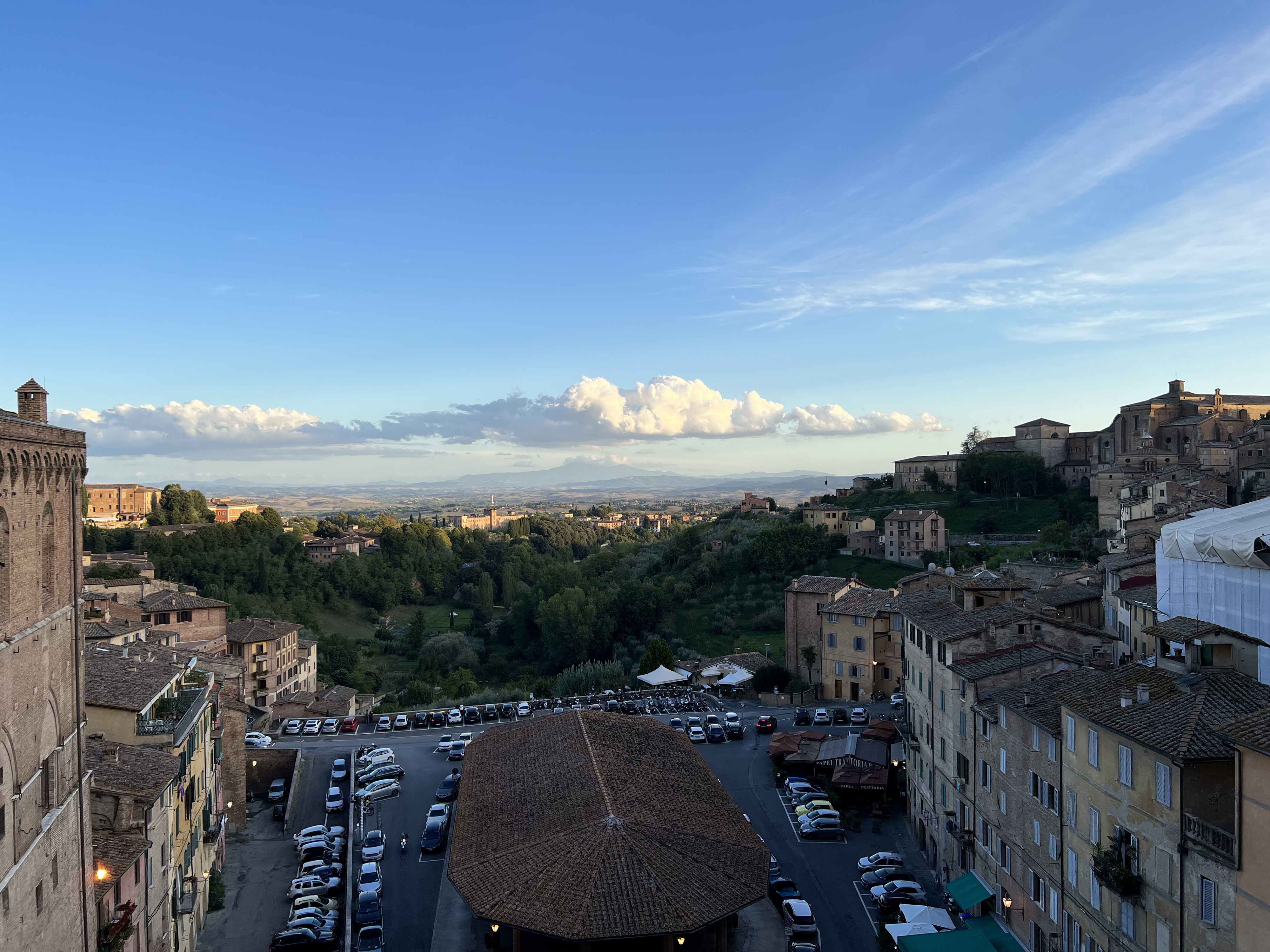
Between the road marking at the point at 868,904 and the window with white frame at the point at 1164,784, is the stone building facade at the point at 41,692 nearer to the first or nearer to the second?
the road marking at the point at 868,904

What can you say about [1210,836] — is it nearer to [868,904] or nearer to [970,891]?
[970,891]

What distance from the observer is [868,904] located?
26422 mm

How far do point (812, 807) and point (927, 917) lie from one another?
930 centimetres

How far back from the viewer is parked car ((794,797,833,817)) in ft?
107

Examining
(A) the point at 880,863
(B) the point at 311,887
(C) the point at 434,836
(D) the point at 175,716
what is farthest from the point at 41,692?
(A) the point at 880,863

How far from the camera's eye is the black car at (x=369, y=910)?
24.7 metres

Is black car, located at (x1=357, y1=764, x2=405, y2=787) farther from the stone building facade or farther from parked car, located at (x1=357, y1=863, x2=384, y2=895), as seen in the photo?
the stone building facade

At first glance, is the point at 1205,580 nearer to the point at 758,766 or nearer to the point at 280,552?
the point at 758,766

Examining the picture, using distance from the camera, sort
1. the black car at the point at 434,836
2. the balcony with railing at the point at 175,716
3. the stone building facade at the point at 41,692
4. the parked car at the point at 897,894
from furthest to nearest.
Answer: the black car at the point at 434,836 < the parked car at the point at 897,894 < the balcony with railing at the point at 175,716 < the stone building facade at the point at 41,692

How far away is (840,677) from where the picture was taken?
5016 centimetres

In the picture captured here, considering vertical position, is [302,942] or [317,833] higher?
[302,942]

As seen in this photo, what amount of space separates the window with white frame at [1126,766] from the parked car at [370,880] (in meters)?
20.3

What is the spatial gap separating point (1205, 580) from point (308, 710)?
46.7 metres

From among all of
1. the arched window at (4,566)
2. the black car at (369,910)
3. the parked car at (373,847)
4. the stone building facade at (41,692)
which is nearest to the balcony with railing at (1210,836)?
the stone building facade at (41,692)
